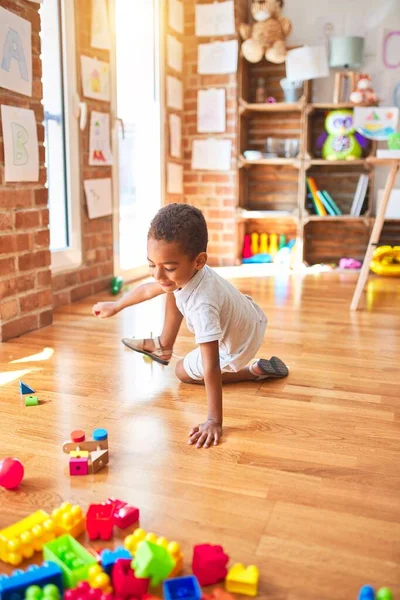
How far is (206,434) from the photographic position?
1.43 meters

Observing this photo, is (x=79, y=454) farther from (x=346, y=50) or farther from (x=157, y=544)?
(x=346, y=50)

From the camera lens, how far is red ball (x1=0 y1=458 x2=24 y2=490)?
1.19 meters

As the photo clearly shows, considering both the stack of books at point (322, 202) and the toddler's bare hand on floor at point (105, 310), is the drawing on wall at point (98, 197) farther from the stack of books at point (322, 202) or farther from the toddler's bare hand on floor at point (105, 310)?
the stack of books at point (322, 202)

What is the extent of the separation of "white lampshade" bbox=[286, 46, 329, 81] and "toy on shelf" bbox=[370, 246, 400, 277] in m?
1.28

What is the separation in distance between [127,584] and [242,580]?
0.56ft

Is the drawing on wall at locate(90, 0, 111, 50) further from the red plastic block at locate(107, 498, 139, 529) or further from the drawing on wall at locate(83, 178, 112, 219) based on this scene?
the red plastic block at locate(107, 498, 139, 529)

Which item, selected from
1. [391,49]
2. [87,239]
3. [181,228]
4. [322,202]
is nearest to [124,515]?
[181,228]

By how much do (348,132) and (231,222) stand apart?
1.01 m

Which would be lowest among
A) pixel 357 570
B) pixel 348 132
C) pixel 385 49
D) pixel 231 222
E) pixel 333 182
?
pixel 357 570

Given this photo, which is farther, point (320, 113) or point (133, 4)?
point (320, 113)

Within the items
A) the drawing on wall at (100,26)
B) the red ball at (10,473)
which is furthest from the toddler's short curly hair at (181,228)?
the drawing on wall at (100,26)

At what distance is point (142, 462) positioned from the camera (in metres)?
1.33

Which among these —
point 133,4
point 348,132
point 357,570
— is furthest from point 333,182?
point 357,570

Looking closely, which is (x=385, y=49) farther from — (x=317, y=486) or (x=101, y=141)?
(x=317, y=486)
